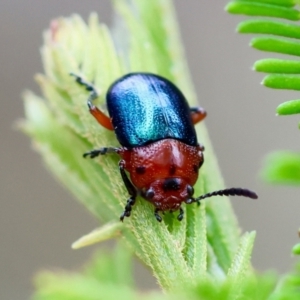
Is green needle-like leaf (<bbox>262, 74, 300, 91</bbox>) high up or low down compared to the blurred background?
up

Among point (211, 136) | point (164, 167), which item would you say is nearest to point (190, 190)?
point (164, 167)

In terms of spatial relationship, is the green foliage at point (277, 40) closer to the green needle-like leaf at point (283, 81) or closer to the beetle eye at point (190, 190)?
the green needle-like leaf at point (283, 81)

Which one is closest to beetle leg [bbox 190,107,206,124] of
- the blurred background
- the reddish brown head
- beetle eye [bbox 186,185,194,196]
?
the reddish brown head

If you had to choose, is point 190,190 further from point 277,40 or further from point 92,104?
point 277,40

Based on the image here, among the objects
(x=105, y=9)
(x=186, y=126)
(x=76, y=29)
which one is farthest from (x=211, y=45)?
(x=76, y=29)

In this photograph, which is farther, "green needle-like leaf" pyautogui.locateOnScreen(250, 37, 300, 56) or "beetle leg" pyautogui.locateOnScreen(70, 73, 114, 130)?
"beetle leg" pyautogui.locateOnScreen(70, 73, 114, 130)

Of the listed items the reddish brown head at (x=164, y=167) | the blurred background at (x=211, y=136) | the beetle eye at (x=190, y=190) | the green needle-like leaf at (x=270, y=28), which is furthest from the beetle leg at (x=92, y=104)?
the blurred background at (x=211, y=136)

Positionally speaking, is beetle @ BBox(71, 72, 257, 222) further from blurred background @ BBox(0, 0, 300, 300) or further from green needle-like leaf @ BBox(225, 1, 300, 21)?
blurred background @ BBox(0, 0, 300, 300)

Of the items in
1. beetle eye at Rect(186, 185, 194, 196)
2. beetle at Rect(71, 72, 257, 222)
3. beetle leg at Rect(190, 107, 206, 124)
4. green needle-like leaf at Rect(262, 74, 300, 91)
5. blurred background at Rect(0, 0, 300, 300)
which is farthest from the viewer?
blurred background at Rect(0, 0, 300, 300)
